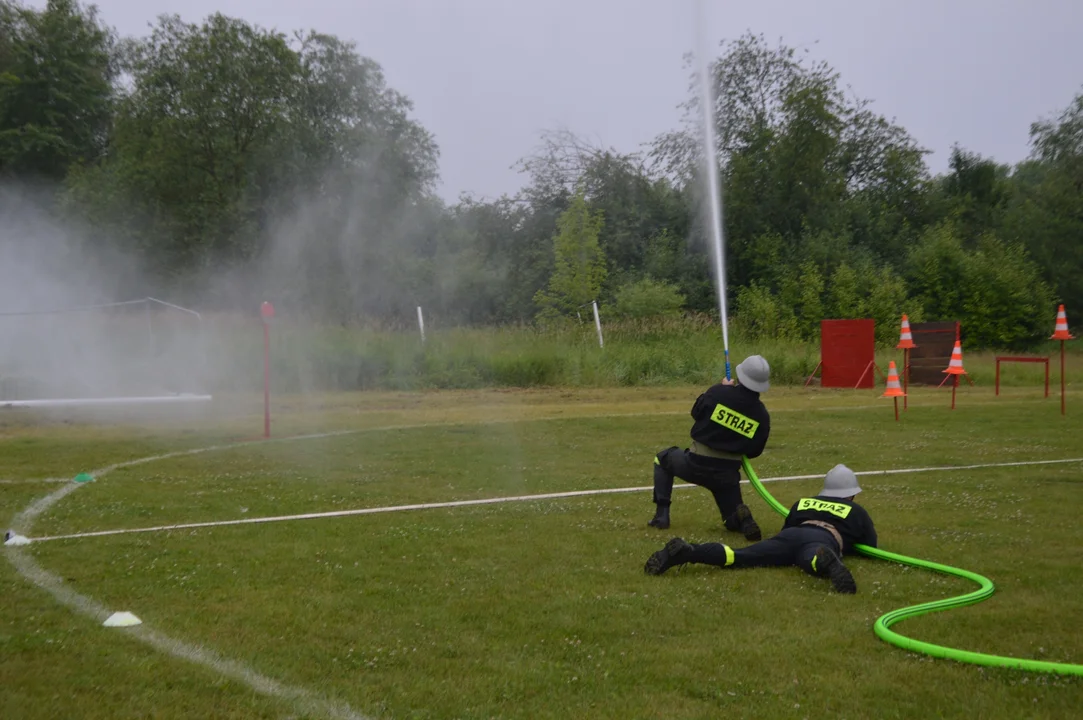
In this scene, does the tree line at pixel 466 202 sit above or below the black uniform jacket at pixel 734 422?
above

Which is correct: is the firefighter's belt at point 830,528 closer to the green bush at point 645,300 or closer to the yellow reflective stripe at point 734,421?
the yellow reflective stripe at point 734,421

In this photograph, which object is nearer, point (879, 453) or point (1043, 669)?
point (1043, 669)

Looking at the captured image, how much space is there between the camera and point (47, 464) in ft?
41.2

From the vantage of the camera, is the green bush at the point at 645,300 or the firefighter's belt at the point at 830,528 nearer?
the firefighter's belt at the point at 830,528

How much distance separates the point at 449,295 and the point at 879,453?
1641 centimetres

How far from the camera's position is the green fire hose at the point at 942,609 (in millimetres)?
4887

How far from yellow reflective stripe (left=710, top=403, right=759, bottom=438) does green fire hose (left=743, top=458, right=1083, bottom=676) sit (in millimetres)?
1265

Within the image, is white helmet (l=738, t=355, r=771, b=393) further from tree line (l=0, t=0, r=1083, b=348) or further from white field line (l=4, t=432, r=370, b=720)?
tree line (l=0, t=0, r=1083, b=348)

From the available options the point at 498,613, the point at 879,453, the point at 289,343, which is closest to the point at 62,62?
the point at 289,343

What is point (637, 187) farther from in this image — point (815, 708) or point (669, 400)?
point (815, 708)

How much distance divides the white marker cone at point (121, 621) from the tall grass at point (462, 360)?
18.5 meters

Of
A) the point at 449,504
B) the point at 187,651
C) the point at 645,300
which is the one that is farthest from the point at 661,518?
the point at 645,300

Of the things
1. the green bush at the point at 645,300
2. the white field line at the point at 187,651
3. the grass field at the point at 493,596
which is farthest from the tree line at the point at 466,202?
the white field line at the point at 187,651

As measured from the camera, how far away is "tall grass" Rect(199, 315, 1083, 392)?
80.8 feet
